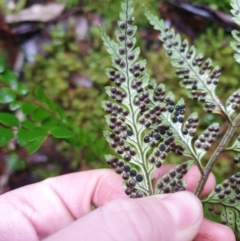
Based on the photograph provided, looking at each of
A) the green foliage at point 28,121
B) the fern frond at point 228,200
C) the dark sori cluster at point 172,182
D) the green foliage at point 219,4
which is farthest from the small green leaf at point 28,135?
the green foliage at point 219,4

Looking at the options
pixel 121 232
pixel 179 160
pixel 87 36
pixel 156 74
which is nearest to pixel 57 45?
pixel 87 36

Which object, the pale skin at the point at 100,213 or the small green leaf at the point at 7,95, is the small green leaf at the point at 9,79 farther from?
the pale skin at the point at 100,213

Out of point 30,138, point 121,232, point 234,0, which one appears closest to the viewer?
point 121,232

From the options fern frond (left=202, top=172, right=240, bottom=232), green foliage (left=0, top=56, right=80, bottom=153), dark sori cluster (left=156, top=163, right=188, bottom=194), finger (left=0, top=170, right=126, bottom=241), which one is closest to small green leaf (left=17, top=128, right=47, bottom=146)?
green foliage (left=0, top=56, right=80, bottom=153)

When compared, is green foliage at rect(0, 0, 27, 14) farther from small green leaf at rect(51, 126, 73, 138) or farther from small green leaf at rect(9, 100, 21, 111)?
small green leaf at rect(51, 126, 73, 138)

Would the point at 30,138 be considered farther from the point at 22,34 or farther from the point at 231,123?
the point at 22,34

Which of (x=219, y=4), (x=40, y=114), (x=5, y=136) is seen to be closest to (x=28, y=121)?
(x=40, y=114)

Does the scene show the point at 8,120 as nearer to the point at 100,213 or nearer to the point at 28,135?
the point at 28,135
